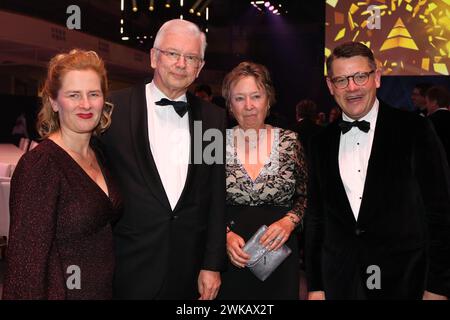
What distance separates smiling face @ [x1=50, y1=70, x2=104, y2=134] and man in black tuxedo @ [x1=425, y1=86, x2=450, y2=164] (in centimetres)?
448

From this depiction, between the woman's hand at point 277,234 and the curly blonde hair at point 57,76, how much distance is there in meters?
1.08

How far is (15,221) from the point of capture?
185 cm

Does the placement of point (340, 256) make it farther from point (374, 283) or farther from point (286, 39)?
point (286, 39)

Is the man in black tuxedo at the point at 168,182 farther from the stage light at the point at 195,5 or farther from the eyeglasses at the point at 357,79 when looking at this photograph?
the stage light at the point at 195,5

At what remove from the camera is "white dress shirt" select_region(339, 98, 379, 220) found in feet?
7.74

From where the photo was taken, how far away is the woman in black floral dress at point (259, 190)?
2.87 m

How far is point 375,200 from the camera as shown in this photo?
226cm

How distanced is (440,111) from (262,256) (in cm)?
395
